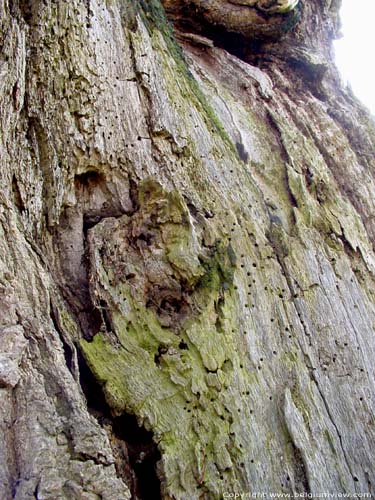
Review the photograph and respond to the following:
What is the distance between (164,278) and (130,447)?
1639 millimetres

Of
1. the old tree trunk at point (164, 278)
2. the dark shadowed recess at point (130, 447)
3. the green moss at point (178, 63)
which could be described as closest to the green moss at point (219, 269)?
the old tree trunk at point (164, 278)

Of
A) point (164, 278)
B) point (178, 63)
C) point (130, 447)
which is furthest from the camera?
point (178, 63)

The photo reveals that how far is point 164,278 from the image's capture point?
4902 millimetres

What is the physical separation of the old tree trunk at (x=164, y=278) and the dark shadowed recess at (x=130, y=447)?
2 cm

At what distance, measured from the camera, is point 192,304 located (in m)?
4.85

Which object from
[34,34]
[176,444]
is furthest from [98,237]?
[34,34]

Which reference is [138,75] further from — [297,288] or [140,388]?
[140,388]

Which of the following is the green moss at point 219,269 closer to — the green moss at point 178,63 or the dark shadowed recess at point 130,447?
the dark shadowed recess at point 130,447

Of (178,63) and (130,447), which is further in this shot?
(178,63)

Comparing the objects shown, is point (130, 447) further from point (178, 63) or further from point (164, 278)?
point (178, 63)

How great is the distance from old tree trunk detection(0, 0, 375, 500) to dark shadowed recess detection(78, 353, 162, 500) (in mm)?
15

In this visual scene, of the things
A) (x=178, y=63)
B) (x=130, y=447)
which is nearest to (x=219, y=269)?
(x=130, y=447)

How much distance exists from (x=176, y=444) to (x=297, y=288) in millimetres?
2217

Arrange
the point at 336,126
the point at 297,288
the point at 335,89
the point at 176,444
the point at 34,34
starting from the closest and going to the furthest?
the point at 176,444
the point at 297,288
the point at 34,34
the point at 336,126
the point at 335,89
